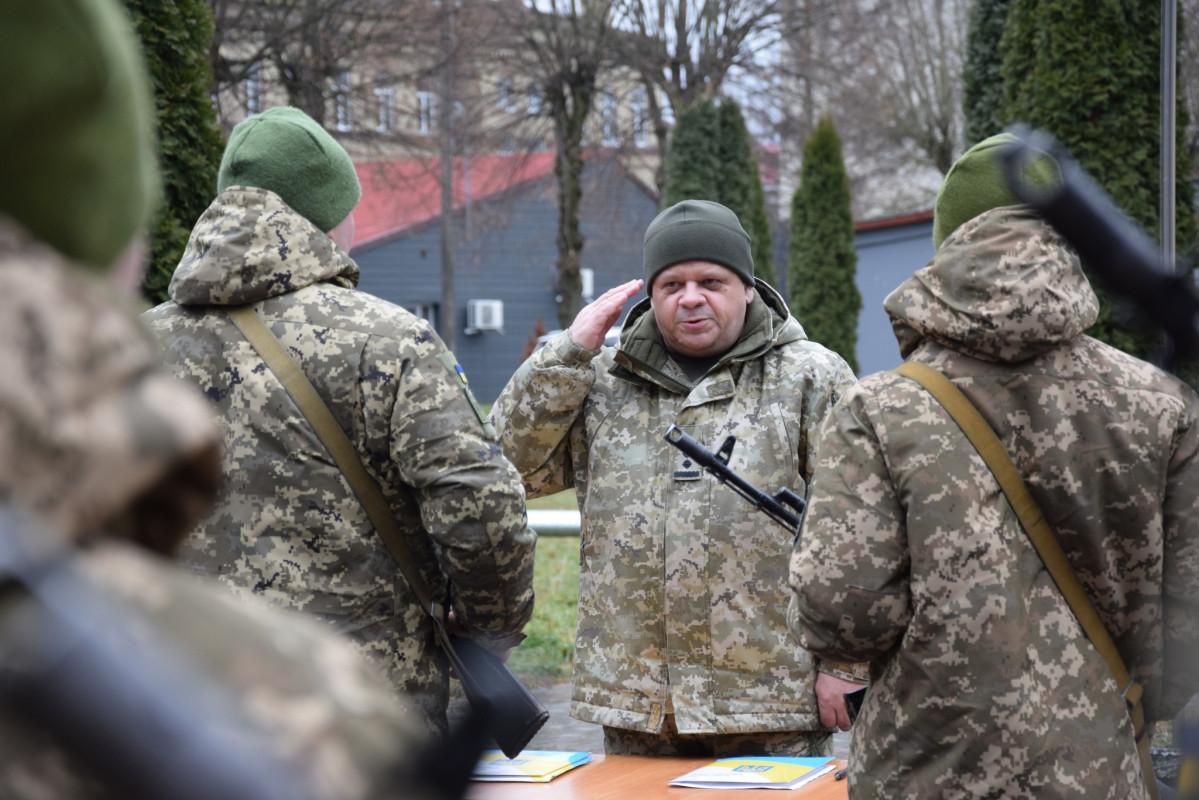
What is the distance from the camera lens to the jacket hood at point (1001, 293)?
2.19 m

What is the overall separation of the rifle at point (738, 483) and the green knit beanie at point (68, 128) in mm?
2159

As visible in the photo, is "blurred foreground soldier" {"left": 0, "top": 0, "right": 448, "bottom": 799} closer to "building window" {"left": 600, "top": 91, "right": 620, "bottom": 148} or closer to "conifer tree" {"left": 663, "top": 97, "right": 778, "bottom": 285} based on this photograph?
"conifer tree" {"left": 663, "top": 97, "right": 778, "bottom": 285}

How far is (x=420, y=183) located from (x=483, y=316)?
714cm

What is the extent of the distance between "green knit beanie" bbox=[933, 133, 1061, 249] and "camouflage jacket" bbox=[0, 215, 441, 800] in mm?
1980

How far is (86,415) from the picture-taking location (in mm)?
590

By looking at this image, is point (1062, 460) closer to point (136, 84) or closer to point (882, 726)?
point (882, 726)

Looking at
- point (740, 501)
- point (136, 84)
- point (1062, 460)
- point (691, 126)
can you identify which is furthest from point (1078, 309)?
point (691, 126)

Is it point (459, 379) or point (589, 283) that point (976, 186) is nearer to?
point (459, 379)

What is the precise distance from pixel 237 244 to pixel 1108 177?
5755mm

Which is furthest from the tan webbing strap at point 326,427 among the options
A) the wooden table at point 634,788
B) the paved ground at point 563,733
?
the paved ground at point 563,733

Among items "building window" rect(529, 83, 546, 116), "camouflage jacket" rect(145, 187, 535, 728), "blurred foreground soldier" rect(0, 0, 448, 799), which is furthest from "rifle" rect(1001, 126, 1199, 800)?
"building window" rect(529, 83, 546, 116)

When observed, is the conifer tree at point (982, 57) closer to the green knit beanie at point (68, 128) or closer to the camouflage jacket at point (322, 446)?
the camouflage jacket at point (322, 446)

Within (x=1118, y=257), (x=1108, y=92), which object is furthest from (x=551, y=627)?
(x=1118, y=257)

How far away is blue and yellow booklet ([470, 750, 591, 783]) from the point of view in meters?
2.87
